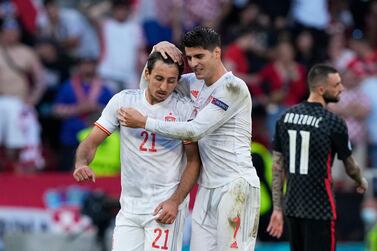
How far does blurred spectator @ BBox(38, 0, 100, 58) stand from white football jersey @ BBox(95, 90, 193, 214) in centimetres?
848

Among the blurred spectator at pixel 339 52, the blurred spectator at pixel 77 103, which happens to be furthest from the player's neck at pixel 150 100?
the blurred spectator at pixel 339 52

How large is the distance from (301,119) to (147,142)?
1.82 m

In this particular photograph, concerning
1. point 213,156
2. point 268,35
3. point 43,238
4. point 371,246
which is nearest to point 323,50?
point 268,35

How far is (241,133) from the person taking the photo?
9547 millimetres

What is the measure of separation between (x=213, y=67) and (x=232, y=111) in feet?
1.32

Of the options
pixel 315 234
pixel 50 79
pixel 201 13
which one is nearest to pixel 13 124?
pixel 50 79

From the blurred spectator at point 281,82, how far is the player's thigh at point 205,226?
25.9 ft

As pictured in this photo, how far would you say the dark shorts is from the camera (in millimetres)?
10508

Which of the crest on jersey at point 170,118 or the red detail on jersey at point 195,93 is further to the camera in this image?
the red detail on jersey at point 195,93

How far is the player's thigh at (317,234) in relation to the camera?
1051 centimetres

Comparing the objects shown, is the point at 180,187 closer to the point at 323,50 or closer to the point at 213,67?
the point at 213,67

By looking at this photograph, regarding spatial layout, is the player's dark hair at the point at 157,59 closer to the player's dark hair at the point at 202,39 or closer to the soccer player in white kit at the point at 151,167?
the soccer player in white kit at the point at 151,167

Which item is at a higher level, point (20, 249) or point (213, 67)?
point (213, 67)

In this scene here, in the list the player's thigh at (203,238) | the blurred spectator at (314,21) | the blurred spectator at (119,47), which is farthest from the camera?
the blurred spectator at (314,21)
